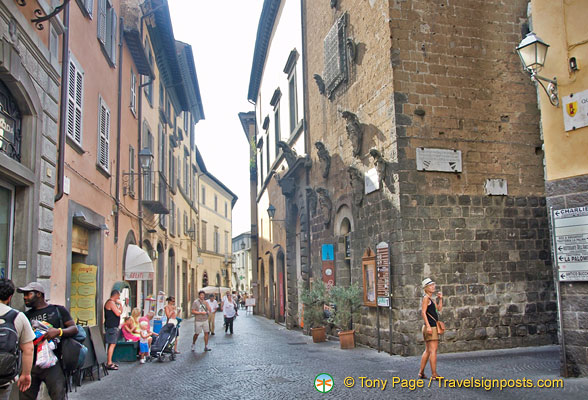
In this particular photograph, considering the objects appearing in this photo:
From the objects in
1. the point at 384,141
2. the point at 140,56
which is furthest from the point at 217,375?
the point at 140,56

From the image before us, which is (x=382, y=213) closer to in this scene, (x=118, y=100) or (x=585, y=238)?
(x=585, y=238)

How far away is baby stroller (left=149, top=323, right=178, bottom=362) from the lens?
1162 cm

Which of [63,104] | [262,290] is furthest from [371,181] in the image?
[262,290]

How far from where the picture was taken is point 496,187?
11.8 meters

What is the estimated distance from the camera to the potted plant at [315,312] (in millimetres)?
14719

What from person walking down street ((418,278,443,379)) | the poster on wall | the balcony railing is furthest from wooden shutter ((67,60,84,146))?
person walking down street ((418,278,443,379))

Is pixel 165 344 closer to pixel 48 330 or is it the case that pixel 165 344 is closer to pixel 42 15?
pixel 48 330

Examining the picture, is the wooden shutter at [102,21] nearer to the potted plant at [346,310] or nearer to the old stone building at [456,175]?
the old stone building at [456,175]

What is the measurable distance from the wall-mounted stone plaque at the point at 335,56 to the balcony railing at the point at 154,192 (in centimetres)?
595

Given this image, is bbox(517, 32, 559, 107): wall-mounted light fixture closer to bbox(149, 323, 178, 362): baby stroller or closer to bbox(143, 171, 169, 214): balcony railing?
bbox(149, 323, 178, 362): baby stroller

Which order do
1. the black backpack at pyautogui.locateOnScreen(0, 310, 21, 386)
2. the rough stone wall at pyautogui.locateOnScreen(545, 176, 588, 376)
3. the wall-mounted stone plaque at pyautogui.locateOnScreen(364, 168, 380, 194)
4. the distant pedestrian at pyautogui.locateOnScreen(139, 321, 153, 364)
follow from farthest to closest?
the wall-mounted stone plaque at pyautogui.locateOnScreen(364, 168, 380, 194)
the distant pedestrian at pyautogui.locateOnScreen(139, 321, 153, 364)
the rough stone wall at pyautogui.locateOnScreen(545, 176, 588, 376)
the black backpack at pyautogui.locateOnScreen(0, 310, 21, 386)

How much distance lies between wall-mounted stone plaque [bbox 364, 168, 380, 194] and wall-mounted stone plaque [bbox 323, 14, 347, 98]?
3.15 m

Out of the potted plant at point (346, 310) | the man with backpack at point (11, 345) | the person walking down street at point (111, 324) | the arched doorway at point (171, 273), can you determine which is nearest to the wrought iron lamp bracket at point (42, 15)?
the man with backpack at point (11, 345)

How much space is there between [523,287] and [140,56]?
1188 centimetres
